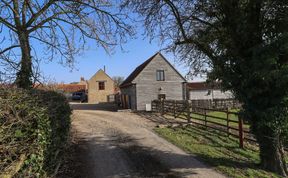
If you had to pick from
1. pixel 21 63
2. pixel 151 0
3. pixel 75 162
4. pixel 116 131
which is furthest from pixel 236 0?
pixel 116 131

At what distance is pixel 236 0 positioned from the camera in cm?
702

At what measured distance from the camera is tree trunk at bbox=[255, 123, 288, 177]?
709 cm

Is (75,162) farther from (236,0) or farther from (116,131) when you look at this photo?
(236,0)

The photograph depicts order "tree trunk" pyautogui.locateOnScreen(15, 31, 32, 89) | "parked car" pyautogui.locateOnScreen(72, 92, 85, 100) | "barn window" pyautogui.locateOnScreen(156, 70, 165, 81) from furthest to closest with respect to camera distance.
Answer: "parked car" pyautogui.locateOnScreen(72, 92, 85, 100), "barn window" pyautogui.locateOnScreen(156, 70, 165, 81), "tree trunk" pyautogui.locateOnScreen(15, 31, 32, 89)

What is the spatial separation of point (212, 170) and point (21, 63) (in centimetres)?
771

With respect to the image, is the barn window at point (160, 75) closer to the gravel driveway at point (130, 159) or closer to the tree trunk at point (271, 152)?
the gravel driveway at point (130, 159)

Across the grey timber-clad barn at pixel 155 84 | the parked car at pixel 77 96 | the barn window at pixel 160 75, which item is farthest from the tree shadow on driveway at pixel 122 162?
the parked car at pixel 77 96

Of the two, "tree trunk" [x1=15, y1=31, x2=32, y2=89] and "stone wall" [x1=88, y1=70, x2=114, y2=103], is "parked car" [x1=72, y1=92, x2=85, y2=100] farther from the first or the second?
"tree trunk" [x1=15, y1=31, x2=32, y2=89]

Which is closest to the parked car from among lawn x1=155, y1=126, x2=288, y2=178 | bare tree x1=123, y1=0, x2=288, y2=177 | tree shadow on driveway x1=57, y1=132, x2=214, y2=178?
lawn x1=155, y1=126, x2=288, y2=178

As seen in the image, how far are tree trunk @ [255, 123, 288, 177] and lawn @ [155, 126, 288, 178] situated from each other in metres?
0.32

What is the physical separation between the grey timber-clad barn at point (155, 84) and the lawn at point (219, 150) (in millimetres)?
15442

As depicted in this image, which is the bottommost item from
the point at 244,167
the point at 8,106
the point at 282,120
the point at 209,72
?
the point at 244,167

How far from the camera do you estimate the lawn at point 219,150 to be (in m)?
7.02

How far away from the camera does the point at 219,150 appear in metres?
9.20
